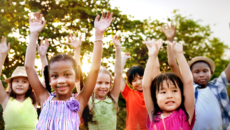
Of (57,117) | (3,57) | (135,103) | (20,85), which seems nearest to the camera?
(57,117)

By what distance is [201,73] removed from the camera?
3.84m

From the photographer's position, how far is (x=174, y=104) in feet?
8.26

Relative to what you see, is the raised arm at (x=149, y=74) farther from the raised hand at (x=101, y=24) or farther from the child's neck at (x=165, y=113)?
the raised hand at (x=101, y=24)

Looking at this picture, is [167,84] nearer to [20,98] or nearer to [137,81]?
[137,81]

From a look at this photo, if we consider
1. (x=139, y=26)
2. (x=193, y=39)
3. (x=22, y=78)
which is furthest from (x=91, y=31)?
(x=193, y=39)

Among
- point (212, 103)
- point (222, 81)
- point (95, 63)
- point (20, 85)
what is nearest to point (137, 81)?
point (212, 103)

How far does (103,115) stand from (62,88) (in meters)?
1.36

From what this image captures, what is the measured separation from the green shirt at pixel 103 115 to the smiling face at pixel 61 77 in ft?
4.05

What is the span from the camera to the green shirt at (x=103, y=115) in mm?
3566

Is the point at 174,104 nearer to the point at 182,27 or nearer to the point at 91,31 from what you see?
the point at 91,31

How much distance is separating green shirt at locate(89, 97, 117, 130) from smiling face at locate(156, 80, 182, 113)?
127 cm

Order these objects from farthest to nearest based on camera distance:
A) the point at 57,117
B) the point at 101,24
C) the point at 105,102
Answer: the point at 105,102 → the point at 101,24 → the point at 57,117

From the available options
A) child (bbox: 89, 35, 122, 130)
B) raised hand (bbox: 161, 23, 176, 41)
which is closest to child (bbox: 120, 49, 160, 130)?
child (bbox: 89, 35, 122, 130)

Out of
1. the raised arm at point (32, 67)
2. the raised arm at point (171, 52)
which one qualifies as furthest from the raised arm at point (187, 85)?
the raised arm at point (32, 67)
